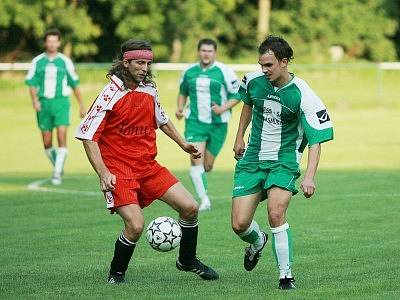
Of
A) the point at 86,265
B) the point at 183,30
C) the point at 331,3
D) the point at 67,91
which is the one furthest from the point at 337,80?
the point at 86,265

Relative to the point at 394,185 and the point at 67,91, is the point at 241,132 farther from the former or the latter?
the point at 67,91

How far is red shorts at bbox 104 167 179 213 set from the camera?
8773 mm

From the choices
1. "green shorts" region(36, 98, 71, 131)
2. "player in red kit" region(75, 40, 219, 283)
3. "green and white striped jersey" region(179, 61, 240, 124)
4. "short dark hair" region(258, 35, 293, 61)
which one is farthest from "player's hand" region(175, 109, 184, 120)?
"short dark hair" region(258, 35, 293, 61)

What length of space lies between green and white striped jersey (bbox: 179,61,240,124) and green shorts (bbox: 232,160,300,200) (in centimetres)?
575

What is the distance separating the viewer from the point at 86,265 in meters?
9.89

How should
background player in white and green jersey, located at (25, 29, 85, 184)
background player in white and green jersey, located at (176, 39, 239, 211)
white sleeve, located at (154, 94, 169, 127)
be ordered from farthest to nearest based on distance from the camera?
background player in white and green jersey, located at (25, 29, 85, 184) → background player in white and green jersey, located at (176, 39, 239, 211) → white sleeve, located at (154, 94, 169, 127)

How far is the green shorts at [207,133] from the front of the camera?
1473 cm

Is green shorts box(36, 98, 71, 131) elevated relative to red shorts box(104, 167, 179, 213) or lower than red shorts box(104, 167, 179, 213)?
lower

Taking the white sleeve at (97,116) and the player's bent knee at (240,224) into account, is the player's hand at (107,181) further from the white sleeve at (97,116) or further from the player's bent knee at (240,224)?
the player's bent knee at (240,224)

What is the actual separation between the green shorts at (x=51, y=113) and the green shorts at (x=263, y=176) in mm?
9133

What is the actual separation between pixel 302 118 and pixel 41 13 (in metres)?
43.1

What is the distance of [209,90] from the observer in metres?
14.8

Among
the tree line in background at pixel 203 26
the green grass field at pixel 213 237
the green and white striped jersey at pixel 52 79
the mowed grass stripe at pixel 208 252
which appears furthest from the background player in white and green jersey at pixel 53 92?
the tree line in background at pixel 203 26

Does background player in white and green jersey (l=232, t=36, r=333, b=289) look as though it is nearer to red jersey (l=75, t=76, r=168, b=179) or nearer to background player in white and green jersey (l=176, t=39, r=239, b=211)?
red jersey (l=75, t=76, r=168, b=179)
